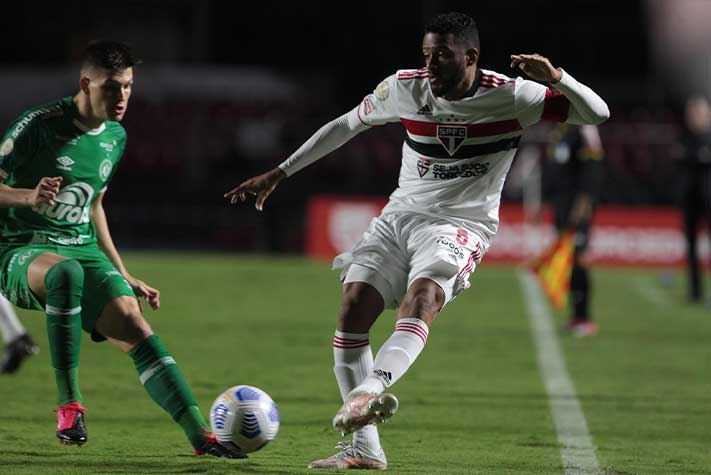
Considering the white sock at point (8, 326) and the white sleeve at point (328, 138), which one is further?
the white sock at point (8, 326)

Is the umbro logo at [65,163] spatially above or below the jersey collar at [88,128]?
below

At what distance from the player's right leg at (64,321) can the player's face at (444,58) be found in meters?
1.77

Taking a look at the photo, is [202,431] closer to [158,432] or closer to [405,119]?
[158,432]

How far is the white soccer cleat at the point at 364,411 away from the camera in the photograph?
468 centimetres

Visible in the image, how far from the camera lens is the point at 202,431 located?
5.52m

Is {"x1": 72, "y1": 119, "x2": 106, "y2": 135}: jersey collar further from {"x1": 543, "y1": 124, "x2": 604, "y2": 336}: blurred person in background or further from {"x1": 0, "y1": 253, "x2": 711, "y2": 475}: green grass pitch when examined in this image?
{"x1": 543, "y1": 124, "x2": 604, "y2": 336}: blurred person in background

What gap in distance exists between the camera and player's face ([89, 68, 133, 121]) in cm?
571

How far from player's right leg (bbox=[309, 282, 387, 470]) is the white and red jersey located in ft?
1.59

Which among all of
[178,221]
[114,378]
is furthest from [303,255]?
[114,378]

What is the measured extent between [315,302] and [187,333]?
3.49 meters

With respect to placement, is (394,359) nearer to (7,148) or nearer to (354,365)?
(354,365)

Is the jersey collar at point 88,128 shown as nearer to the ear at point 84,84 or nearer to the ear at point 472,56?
the ear at point 84,84

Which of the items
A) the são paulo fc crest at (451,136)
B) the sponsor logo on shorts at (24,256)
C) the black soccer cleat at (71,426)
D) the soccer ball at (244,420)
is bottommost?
the black soccer cleat at (71,426)

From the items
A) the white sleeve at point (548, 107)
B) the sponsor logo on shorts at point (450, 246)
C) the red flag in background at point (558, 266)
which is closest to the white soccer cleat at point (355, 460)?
the sponsor logo on shorts at point (450, 246)
